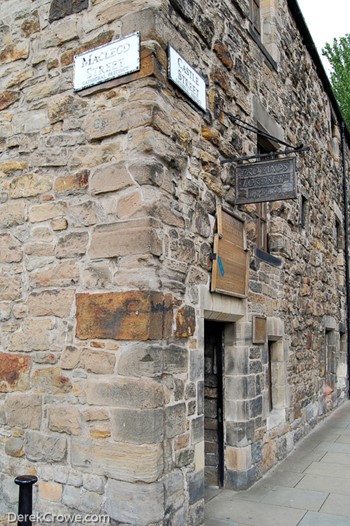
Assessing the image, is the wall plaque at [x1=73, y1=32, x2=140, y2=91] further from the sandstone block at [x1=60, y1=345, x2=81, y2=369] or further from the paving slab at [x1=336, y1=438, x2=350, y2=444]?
the paving slab at [x1=336, y1=438, x2=350, y2=444]

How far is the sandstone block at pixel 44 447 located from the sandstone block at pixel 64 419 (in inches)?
3.0

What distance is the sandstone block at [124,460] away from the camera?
329 cm

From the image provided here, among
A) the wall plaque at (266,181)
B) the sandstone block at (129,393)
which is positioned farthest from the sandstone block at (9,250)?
the wall plaque at (266,181)

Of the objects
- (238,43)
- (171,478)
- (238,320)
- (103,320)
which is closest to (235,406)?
(238,320)

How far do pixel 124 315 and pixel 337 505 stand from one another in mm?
2677

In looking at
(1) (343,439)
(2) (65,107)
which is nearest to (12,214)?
(2) (65,107)

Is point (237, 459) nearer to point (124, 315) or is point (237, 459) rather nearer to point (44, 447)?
point (44, 447)

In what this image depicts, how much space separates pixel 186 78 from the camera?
4.05 m

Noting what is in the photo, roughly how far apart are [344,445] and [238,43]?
5.15 meters

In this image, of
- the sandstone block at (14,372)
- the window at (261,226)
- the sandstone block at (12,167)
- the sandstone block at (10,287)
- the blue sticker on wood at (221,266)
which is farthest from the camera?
the window at (261,226)

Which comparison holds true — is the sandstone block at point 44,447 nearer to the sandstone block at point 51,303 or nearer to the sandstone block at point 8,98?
the sandstone block at point 51,303

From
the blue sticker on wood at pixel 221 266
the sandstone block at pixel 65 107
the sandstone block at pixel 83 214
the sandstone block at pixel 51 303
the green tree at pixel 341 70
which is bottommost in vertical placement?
the sandstone block at pixel 51 303

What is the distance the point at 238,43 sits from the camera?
17.3 ft

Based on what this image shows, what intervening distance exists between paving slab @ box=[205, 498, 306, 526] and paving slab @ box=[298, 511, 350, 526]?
0.18ft
